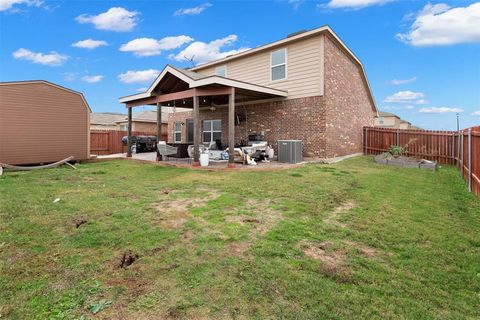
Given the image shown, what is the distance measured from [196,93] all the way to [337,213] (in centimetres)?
697

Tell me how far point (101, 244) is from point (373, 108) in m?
21.7

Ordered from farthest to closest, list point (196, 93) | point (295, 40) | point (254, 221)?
1. point (295, 40)
2. point (196, 93)
3. point (254, 221)

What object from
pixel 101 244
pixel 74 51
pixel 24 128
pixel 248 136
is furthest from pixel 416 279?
pixel 74 51

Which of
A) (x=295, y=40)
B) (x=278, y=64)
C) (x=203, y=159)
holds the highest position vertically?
(x=295, y=40)

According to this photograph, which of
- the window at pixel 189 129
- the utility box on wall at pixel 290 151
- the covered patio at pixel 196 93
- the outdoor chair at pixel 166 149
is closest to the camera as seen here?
the covered patio at pixel 196 93

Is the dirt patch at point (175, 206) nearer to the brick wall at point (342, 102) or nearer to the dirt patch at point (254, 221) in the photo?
the dirt patch at point (254, 221)

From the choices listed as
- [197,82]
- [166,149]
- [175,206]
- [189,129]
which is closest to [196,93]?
[197,82]

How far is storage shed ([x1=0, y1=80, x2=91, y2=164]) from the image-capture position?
1044cm

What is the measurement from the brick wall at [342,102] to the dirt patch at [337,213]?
6.89 m

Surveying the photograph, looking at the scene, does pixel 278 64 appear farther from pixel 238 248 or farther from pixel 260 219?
pixel 238 248

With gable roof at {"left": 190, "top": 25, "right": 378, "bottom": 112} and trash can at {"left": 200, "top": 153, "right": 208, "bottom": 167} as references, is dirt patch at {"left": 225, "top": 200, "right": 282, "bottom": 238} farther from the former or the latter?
gable roof at {"left": 190, "top": 25, "right": 378, "bottom": 112}

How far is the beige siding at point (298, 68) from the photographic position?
11695mm

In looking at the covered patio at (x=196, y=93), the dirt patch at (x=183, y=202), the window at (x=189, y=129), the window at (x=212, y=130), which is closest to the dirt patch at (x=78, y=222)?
the dirt patch at (x=183, y=202)

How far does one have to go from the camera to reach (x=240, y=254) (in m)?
3.19
